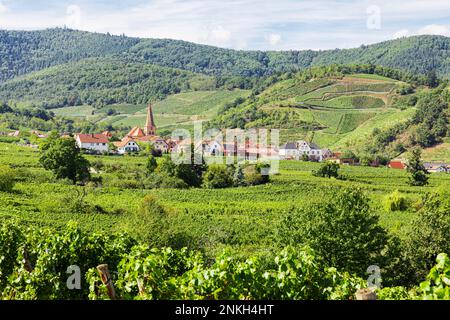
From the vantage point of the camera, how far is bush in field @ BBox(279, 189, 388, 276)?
17781 millimetres

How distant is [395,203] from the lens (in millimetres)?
41656

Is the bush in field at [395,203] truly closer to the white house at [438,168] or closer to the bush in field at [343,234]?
the bush in field at [343,234]

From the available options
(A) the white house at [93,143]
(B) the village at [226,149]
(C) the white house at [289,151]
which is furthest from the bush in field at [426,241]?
(C) the white house at [289,151]

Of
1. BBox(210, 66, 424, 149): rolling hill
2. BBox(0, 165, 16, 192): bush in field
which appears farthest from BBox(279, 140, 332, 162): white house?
BBox(0, 165, 16, 192): bush in field

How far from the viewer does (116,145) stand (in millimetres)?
75625

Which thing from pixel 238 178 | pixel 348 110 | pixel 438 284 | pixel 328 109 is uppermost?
pixel 328 109

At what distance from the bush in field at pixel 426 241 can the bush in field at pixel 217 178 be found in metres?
28.4

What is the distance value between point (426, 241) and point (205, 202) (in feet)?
72.2

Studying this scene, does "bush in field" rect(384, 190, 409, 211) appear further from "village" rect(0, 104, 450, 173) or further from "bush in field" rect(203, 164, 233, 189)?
"village" rect(0, 104, 450, 173)

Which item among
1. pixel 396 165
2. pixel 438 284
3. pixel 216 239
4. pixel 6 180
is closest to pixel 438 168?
pixel 396 165

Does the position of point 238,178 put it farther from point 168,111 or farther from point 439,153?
point 168,111

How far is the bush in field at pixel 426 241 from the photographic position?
66.0 ft
